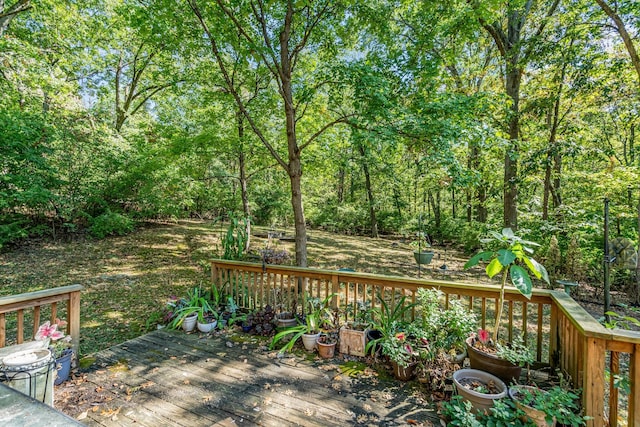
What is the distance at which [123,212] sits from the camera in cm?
946

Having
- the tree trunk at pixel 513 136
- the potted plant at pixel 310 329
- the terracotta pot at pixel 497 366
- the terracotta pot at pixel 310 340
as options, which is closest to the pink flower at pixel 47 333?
the potted plant at pixel 310 329

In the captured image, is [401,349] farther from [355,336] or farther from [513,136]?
[513,136]

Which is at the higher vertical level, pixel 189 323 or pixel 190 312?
pixel 190 312

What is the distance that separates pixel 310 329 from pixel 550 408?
2.37 m

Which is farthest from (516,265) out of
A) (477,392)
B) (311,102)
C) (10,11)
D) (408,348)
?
(10,11)

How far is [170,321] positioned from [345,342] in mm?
2679

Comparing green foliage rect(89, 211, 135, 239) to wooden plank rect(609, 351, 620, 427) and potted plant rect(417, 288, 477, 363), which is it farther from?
wooden plank rect(609, 351, 620, 427)

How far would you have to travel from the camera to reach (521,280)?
239 cm

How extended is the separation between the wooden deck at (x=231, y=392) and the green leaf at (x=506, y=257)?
1.43 m

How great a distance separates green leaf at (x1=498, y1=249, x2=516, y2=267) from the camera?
91.4 inches

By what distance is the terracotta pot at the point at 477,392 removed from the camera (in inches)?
89.5

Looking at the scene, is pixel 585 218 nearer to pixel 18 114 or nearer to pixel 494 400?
pixel 494 400

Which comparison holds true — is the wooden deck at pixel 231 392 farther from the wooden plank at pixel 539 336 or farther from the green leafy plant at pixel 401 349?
the wooden plank at pixel 539 336

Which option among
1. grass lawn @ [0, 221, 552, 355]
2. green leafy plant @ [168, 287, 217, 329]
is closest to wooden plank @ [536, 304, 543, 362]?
green leafy plant @ [168, 287, 217, 329]
